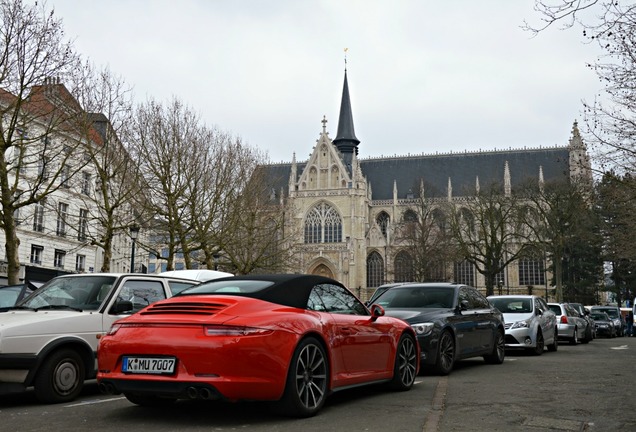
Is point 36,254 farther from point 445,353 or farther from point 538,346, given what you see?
point 445,353

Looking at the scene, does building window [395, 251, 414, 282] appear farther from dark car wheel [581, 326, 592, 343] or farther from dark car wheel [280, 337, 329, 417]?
dark car wheel [280, 337, 329, 417]

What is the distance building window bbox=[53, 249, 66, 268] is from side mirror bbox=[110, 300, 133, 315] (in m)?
30.5

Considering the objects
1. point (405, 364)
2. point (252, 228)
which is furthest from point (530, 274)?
point (405, 364)

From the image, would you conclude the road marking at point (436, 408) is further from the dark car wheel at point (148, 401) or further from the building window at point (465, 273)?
the building window at point (465, 273)

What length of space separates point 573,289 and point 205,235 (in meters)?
38.7

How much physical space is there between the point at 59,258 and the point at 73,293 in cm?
3103

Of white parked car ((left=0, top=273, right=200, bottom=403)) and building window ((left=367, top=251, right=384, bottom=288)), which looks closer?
white parked car ((left=0, top=273, right=200, bottom=403))

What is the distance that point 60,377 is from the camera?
23.8 ft

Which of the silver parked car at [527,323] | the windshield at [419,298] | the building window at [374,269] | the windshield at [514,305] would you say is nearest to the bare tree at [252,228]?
the windshield at [514,305]

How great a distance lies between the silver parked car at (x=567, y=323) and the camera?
21391 millimetres

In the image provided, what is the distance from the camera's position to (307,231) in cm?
7550

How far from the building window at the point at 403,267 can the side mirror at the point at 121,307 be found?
170ft

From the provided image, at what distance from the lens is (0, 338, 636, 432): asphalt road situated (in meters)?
5.61

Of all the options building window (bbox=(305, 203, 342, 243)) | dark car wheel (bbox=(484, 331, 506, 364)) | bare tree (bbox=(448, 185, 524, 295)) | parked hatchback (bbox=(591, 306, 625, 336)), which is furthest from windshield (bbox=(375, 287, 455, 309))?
building window (bbox=(305, 203, 342, 243))
